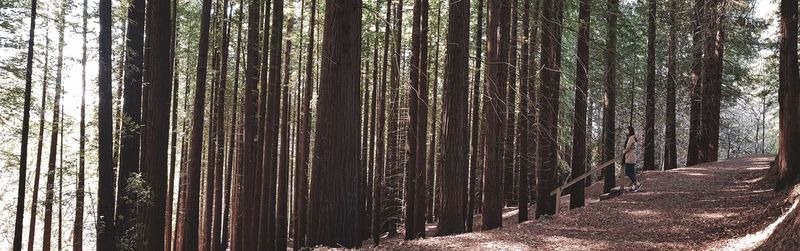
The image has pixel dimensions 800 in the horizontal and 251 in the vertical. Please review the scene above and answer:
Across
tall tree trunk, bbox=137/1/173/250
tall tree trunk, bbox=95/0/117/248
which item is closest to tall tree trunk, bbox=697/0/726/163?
tall tree trunk, bbox=137/1/173/250

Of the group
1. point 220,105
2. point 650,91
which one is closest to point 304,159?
point 220,105

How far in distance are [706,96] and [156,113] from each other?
1864cm

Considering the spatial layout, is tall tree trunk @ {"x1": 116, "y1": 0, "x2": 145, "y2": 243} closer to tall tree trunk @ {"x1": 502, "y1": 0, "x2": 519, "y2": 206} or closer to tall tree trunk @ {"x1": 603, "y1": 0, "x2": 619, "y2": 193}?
tall tree trunk @ {"x1": 502, "y1": 0, "x2": 519, "y2": 206}

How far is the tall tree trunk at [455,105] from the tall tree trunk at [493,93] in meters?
0.50

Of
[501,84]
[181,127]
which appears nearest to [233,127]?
[181,127]

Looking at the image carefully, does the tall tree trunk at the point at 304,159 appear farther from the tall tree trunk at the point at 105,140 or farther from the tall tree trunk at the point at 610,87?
the tall tree trunk at the point at 610,87

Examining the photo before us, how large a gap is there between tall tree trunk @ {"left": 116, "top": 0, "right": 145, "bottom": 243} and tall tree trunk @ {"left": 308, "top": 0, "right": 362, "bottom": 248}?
17.5 ft

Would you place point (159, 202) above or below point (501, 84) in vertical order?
below

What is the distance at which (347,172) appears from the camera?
646cm

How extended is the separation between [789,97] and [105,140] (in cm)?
1234

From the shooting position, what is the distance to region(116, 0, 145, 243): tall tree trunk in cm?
1012

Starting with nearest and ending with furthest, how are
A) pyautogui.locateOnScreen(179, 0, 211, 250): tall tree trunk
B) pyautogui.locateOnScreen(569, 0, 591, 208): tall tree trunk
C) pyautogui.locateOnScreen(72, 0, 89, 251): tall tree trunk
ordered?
pyautogui.locateOnScreen(179, 0, 211, 250): tall tree trunk, pyautogui.locateOnScreen(569, 0, 591, 208): tall tree trunk, pyautogui.locateOnScreen(72, 0, 89, 251): tall tree trunk

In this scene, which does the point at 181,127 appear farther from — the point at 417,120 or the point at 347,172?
the point at 347,172


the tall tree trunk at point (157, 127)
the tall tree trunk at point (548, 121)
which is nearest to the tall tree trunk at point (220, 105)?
the tall tree trunk at point (157, 127)
